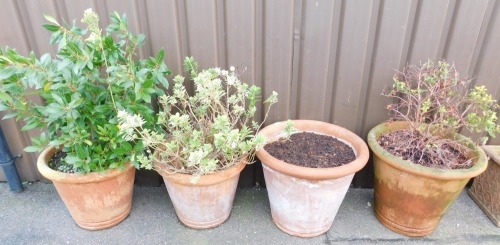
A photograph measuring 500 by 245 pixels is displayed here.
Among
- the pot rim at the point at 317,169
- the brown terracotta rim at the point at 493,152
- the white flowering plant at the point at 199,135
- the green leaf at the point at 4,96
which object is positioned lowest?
the brown terracotta rim at the point at 493,152

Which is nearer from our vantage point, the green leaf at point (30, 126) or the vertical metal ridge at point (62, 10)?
the green leaf at point (30, 126)

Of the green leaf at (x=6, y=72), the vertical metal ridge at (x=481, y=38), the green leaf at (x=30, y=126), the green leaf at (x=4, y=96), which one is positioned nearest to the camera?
the green leaf at (x=6, y=72)

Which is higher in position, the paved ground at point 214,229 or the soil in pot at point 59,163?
the soil in pot at point 59,163

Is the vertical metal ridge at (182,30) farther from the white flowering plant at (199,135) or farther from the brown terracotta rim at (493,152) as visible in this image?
the brown terracotta rim at (493,152)

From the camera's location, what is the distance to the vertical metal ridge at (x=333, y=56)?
1997mm

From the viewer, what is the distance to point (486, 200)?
2.23 meters

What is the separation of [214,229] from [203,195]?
1.03 ft

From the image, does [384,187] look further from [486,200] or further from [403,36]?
[403,36]

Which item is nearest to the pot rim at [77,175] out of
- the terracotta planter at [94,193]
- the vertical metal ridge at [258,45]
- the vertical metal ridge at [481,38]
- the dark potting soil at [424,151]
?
the terracotta planter at [94,193]

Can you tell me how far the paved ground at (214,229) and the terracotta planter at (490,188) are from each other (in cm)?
5

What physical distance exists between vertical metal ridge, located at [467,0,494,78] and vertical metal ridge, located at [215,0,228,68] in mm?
1585

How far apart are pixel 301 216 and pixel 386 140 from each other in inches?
28.8

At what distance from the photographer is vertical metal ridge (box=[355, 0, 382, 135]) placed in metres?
2.00

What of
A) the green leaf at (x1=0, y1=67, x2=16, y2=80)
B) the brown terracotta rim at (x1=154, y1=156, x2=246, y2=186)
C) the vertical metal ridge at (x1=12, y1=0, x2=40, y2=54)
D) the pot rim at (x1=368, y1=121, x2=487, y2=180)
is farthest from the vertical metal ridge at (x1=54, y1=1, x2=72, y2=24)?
the pot rim at (x1=368, y1=121, x2=487, y2=180)
